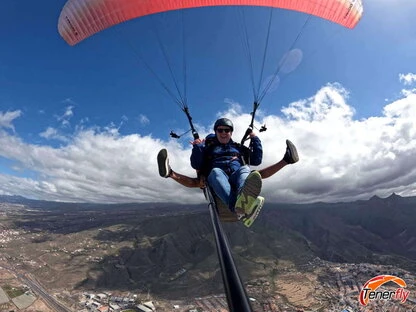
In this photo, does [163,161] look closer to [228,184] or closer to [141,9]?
[228,184]

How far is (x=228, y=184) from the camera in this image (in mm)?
7211

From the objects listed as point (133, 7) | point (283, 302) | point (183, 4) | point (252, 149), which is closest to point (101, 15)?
point (133, 7)

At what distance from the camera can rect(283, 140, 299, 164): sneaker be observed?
8422mm

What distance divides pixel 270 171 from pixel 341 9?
766cm

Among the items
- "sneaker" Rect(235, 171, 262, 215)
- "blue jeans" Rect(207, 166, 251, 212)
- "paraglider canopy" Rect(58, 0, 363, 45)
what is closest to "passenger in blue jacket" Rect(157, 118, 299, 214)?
"blue jeans" Rect(207, 166, 251, 212)

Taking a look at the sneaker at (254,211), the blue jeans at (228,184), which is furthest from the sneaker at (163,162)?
the sneaker at (254,211)

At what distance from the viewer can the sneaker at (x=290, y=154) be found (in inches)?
332

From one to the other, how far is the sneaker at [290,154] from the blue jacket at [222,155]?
0.99 m

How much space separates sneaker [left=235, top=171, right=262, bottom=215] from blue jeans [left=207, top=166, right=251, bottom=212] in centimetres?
30

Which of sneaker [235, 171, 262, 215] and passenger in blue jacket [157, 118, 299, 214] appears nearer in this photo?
sneaker [235, 171, 262, 215]

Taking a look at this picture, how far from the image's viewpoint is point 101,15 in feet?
38.0

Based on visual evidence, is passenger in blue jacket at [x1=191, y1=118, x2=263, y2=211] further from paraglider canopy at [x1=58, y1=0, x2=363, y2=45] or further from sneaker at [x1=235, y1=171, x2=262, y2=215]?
Result: paraglider canopy at [x1=58, y1=0, x2=363, y2=45]

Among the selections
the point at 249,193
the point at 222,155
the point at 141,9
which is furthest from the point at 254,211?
the point at 141,9

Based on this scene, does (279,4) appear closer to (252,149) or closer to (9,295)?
(252,149)
